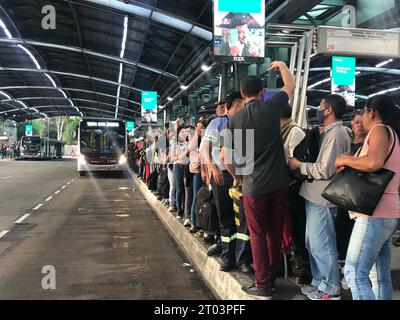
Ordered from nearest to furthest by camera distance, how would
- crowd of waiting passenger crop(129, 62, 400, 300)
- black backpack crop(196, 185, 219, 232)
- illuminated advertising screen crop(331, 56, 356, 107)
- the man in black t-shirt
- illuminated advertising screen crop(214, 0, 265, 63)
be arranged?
crowd of waiting passenger crop(129, 62, 400, 300) → the man in black t-shirt → black backpack crop(196, 185, 219, 232) → illuminated advertising screen crop(214, 0, 265, 63) → illuminated advertising screen crop(331, 56, 356, 107)

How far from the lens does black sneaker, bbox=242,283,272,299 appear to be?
4.13 meters

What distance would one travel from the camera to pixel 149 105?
→ 94.4 ft

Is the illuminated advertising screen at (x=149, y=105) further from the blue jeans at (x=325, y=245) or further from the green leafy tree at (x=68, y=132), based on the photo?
the green leafy tree at (x=68, y=132)

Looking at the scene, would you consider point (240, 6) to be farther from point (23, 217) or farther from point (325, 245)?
point (23, 217)

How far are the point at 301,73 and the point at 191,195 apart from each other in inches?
134

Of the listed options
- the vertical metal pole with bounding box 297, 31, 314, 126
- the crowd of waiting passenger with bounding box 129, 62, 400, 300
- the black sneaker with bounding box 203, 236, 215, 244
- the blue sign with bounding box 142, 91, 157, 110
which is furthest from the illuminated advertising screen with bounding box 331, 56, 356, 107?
the blue sign with bounding box 142, 91, 157, 110

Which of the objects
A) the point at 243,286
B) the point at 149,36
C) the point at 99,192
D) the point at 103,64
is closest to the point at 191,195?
the point at 243,286

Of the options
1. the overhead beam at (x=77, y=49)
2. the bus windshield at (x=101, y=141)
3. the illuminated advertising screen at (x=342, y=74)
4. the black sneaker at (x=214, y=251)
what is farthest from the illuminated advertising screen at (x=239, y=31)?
the bus windshield at (x=101, y=141)

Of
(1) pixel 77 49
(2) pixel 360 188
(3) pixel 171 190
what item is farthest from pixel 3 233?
(1) pixel 77 49

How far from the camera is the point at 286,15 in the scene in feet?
36.3

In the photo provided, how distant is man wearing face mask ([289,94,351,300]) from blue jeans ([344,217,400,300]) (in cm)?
59

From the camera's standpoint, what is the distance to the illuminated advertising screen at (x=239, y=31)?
334 inches

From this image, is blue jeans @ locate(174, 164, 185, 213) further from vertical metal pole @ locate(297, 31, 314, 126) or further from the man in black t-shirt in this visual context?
the man in black t-shirt

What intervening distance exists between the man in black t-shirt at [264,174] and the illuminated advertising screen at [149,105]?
24926 mm
